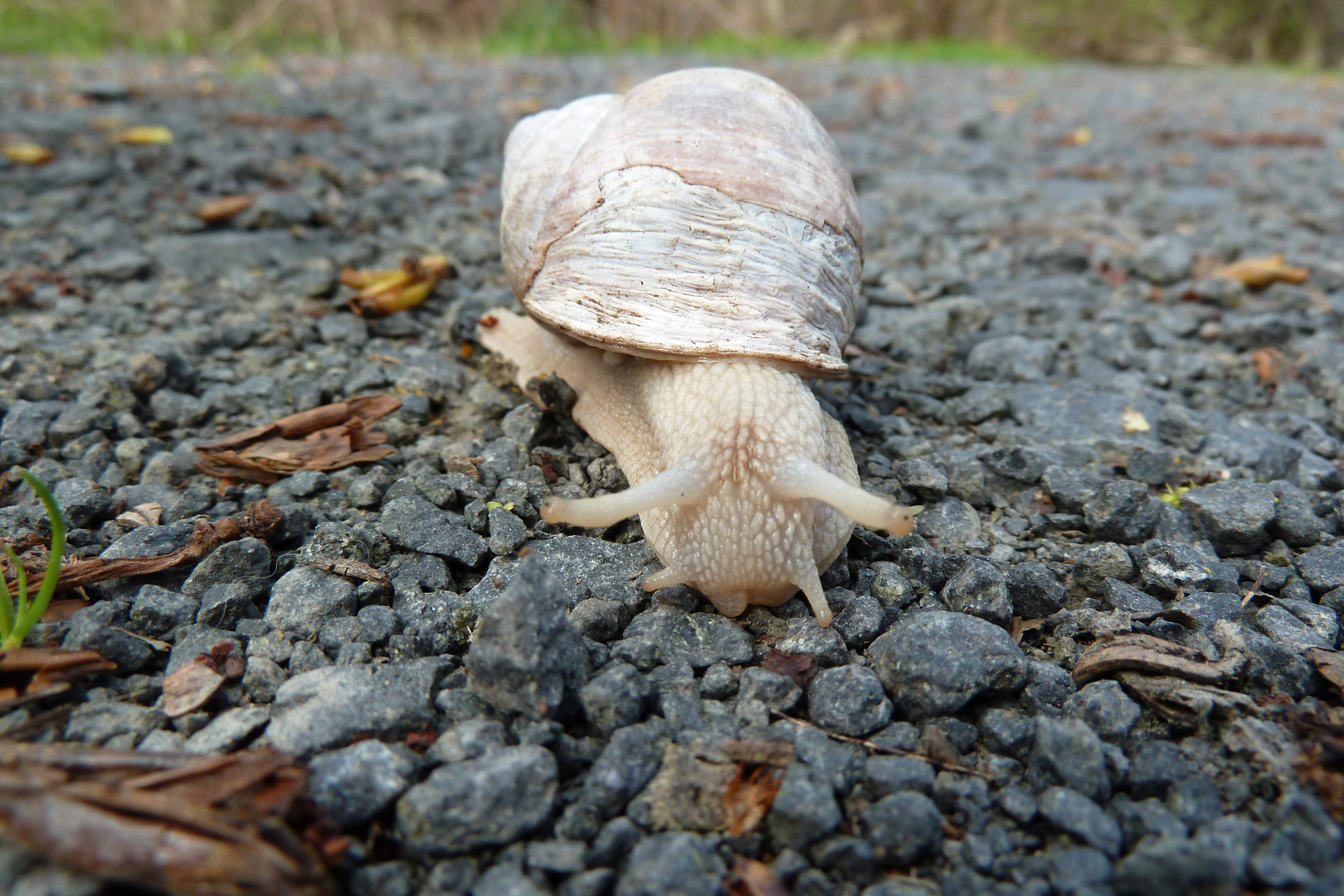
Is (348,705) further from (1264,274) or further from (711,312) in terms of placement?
(1264,274)

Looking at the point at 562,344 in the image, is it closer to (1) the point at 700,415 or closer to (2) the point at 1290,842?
(1) the point at 700,415

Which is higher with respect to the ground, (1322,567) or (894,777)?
(1322,567)

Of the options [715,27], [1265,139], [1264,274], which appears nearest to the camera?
[1264,274]

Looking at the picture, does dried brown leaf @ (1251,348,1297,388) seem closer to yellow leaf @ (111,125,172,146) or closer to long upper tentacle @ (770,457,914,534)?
long upper tentacle @ (770,457,914,534)

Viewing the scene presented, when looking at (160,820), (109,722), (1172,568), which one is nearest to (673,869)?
(160,820)

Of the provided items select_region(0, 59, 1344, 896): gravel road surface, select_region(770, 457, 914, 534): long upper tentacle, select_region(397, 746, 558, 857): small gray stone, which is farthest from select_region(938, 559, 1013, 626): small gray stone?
select_region(397, 746, 558, 857): small gray stone

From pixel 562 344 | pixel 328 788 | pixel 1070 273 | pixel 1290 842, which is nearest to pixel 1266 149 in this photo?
pixel 1070 273

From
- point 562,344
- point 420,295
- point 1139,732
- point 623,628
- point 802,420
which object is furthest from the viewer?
point 420,295
